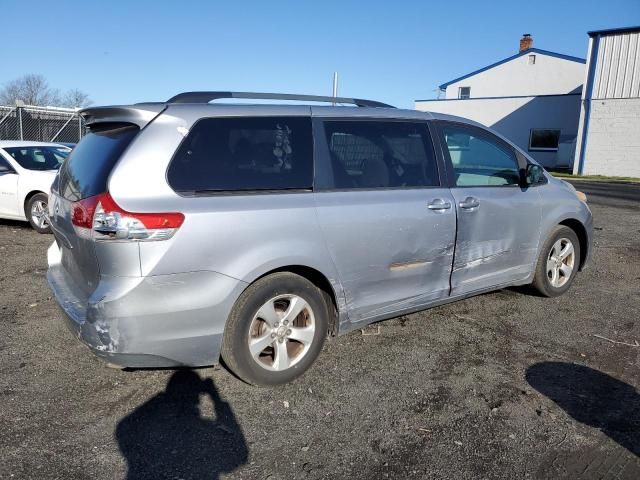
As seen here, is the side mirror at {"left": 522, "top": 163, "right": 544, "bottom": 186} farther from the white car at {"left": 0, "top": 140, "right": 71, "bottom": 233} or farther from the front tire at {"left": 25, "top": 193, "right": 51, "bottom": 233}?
the front tire at {"left": 25, "top": 193, "right": 51, "bottom": 233}

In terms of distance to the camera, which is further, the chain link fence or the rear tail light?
the chain link fence

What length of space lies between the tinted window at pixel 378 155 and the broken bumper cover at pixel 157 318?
1.08 meters

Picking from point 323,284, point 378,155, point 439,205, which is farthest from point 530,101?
point 323,284

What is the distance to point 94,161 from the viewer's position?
3188 mm

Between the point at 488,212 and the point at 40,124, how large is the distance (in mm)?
15700

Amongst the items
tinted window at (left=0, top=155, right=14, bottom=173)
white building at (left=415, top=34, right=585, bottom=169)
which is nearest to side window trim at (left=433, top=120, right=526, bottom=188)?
tinted window at (left=0, top=155, right=14, bottom=173)

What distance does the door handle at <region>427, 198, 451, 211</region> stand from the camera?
3.95 metres

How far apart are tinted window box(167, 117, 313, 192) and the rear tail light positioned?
233 millimetres

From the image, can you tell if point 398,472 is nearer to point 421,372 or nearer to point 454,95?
point 421,372

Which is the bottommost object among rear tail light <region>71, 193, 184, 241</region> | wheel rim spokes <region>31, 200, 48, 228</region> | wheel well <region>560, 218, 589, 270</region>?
wheel rim spokes <region>31, 200, 48, 228</region>

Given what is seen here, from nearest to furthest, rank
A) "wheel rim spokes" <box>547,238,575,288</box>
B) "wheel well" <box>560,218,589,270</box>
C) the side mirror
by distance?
the side mirror
"wheel rim spokes" <box>547,238,575,288</box>
"wheel well" <box>560,218,589,270</box>

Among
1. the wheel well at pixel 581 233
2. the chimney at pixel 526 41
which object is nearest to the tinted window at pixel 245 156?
the wheel well at pixel 581 233

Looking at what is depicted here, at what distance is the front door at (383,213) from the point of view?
3.53m

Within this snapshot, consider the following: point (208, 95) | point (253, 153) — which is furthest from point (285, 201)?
point (208, 95)
